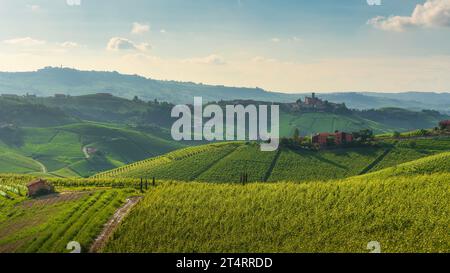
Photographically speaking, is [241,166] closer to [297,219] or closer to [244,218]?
[244,218]

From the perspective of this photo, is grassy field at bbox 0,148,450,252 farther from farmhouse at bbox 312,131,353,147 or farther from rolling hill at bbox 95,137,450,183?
farmhouse at bbox 312,131,353,147

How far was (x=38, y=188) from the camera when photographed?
67125mm

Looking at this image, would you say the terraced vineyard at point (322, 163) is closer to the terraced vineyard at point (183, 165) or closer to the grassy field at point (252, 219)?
the terraced vineyard at point (183, 165)

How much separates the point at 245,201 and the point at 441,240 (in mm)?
22344

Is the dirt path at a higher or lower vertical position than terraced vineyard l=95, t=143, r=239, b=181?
higher

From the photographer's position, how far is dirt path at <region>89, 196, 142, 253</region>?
43.1 metres

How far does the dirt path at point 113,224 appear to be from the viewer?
141ft

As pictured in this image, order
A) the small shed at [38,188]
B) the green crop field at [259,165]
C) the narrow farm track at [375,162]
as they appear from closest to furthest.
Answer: the small shed at [38,188]
the narrow farm track at [375,162]
the green crop field at [259,165]

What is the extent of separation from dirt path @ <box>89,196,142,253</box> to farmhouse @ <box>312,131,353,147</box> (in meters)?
77.7

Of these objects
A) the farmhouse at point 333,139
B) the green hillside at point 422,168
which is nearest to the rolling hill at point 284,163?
the farmhouse at point 333,139

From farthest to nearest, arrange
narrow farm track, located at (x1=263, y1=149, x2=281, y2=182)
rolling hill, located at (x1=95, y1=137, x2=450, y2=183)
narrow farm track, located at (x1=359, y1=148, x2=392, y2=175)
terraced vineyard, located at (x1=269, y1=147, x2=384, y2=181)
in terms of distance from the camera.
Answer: rolling hill, located at (x1=95, y1=137, x2=450, y2=183) < narrow farm track, located at (x1=263, y1=149, x2=281, y2=182) < narrow farm track, located at (x1=359, y1=148, x2=392, y2=175) < terraced vineyard, located at (x1=269, y1=147, x2=384, y2=181)

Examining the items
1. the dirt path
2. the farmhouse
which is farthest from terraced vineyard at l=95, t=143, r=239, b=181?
the dirt path

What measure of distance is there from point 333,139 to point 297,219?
268ft

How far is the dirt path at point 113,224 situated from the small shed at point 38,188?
1804 cm
